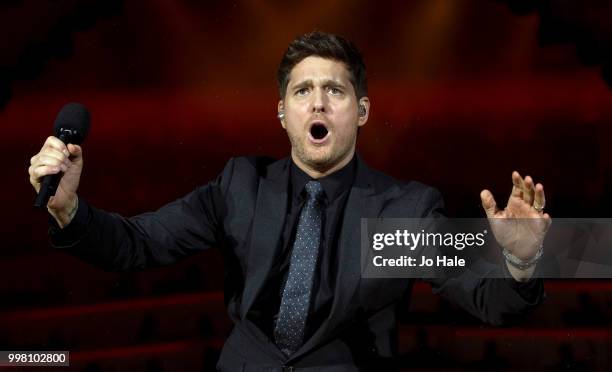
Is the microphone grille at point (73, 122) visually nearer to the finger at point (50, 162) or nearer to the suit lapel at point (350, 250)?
the finger at point (50, 162)

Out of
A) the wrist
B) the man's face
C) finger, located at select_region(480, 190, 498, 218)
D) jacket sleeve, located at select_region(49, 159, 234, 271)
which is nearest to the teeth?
the man's face

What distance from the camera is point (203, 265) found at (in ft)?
11.6

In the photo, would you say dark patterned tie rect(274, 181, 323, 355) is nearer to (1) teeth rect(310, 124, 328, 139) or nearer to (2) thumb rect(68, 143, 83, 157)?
(1) teeth rect(310, 124, 328, 139)

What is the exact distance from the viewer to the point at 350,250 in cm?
153

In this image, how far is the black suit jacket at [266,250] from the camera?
56.0 inches

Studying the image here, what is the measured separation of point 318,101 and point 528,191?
0.54 m

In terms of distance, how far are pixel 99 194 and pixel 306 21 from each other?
1308mm

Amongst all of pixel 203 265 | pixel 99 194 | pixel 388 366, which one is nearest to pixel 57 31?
pixel 99 194

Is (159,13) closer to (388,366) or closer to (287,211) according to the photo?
(287,211)

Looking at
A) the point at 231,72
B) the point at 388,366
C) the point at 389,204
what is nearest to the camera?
the point at 388,366

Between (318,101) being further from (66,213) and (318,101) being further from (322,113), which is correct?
(66,213)

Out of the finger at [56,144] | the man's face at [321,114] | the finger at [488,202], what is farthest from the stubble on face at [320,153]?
the finger at [56,144]

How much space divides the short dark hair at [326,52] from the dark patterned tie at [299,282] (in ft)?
1.07

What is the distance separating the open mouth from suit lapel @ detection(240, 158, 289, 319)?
0.38 feet
